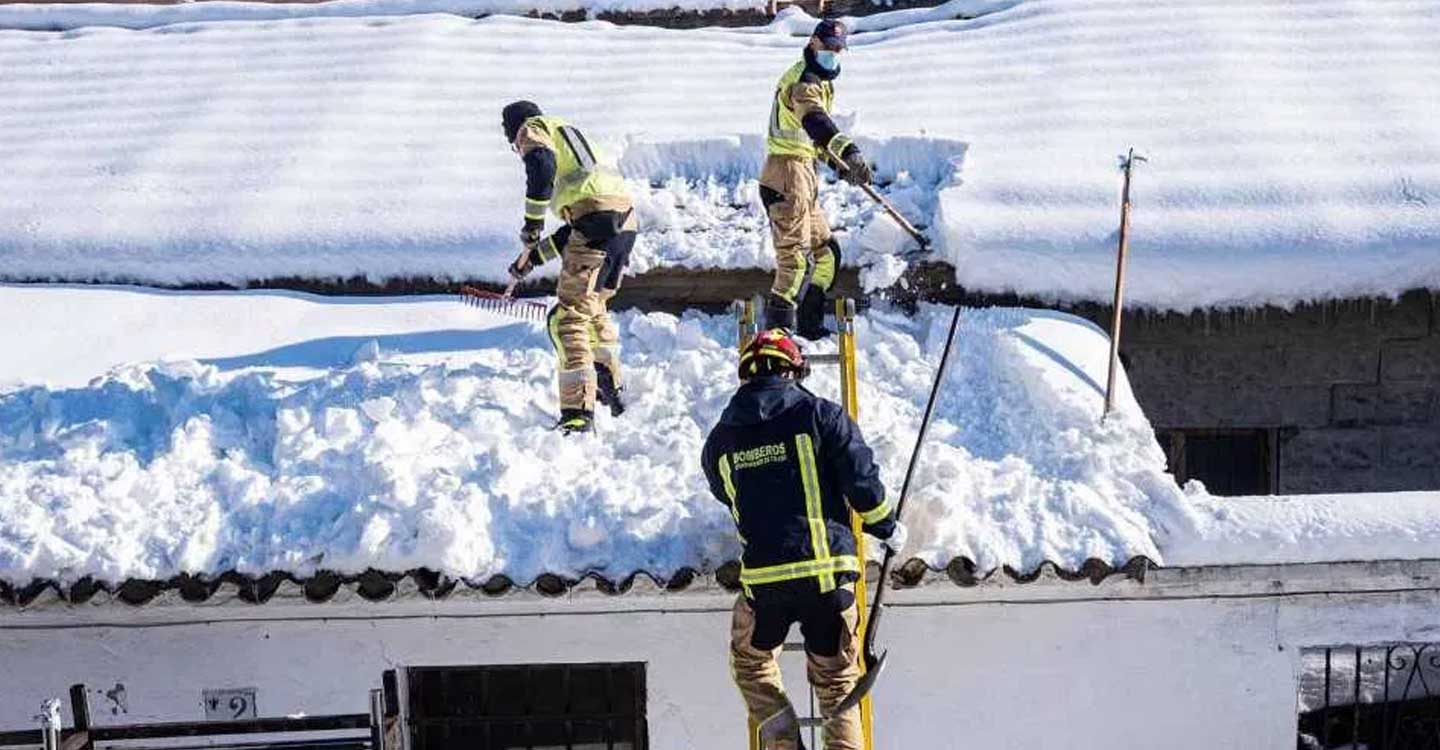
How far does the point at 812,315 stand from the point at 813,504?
2567 millimetres

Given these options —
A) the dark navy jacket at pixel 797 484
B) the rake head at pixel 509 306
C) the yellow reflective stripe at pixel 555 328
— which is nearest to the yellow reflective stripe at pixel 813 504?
the dark navy jacket at pixel 797 484

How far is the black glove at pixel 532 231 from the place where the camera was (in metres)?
8.10

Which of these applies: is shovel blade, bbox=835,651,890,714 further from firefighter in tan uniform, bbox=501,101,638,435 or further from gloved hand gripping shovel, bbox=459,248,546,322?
gloved hand gripping shovel, bbox=459,248,546,322

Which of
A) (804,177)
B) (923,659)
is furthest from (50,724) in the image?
(804,177)

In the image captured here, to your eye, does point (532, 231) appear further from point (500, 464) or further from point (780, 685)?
point (780, 685)

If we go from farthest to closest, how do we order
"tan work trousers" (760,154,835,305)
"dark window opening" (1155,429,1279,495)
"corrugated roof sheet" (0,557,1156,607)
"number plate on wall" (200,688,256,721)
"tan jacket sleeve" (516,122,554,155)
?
"dark window opening" (1155,429,1279,495), "tan work trousers" (760,154,835,305), "tan jacket sleeve" (516,122,554,155), "number plate on wall" (200,688,256,721), "corrugated roof sheet" (0,557,1156,607)

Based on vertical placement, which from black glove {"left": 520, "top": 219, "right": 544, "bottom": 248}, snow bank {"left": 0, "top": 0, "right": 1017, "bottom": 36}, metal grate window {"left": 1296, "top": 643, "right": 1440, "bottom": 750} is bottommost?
metal grate window {"left": 1296, "top": 643, "right": 1440, "bottom": 750}

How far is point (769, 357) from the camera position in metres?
6.32

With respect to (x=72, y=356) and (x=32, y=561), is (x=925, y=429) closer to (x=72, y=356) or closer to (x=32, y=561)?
(x=32, y=561)

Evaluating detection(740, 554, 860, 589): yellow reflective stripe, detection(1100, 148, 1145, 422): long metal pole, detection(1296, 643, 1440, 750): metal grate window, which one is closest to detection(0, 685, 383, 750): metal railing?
detection(740, 554, 860, 589): yellow reflective stripe

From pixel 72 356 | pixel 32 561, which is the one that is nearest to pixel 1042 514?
pixel 32 561

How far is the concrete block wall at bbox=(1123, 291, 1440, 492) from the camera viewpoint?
29.1 ft

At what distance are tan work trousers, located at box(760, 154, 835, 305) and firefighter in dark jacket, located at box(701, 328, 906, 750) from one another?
6.79 feet

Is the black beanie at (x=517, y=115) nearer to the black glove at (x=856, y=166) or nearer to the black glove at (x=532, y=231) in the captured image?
the black glove at (x=532, y=231)
